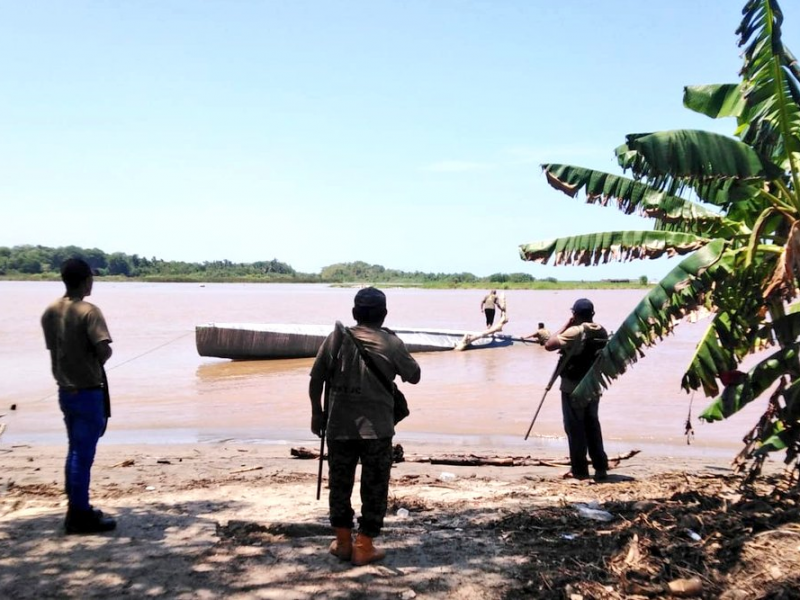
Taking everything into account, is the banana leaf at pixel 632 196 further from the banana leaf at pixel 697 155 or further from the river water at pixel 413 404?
the river water at pixel 413 404

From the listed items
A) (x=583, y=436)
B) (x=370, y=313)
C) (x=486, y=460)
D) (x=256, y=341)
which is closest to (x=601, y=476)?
(x=583, y=436)

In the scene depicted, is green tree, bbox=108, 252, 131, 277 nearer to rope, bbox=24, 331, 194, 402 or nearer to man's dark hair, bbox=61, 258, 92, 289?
rope, bbox=24, 331, 194, 402

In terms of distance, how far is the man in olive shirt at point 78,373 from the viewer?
452cm

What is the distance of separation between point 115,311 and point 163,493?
36.2 meters

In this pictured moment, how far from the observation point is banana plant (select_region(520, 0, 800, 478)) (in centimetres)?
486

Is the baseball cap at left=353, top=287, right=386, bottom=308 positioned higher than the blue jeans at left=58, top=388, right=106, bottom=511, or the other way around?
the baseball cap at left=353, top=287, right=386, bottom=308

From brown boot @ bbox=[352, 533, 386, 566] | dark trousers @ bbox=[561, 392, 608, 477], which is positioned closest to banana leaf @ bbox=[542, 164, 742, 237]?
dark trousers @ bbox=[561, 392, 608, 477]

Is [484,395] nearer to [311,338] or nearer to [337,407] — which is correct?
[311,338]

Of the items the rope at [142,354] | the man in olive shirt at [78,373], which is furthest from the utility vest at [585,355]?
the rope at [142,354]

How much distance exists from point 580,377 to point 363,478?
3.12 m

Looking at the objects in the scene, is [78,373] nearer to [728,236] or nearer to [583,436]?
[583,436]

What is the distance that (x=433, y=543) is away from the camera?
4434mm

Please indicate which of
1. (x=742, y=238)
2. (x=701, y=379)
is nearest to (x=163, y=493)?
(x=701, y=379)

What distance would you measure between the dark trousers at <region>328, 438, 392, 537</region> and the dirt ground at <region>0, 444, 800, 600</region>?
0.85 feet
